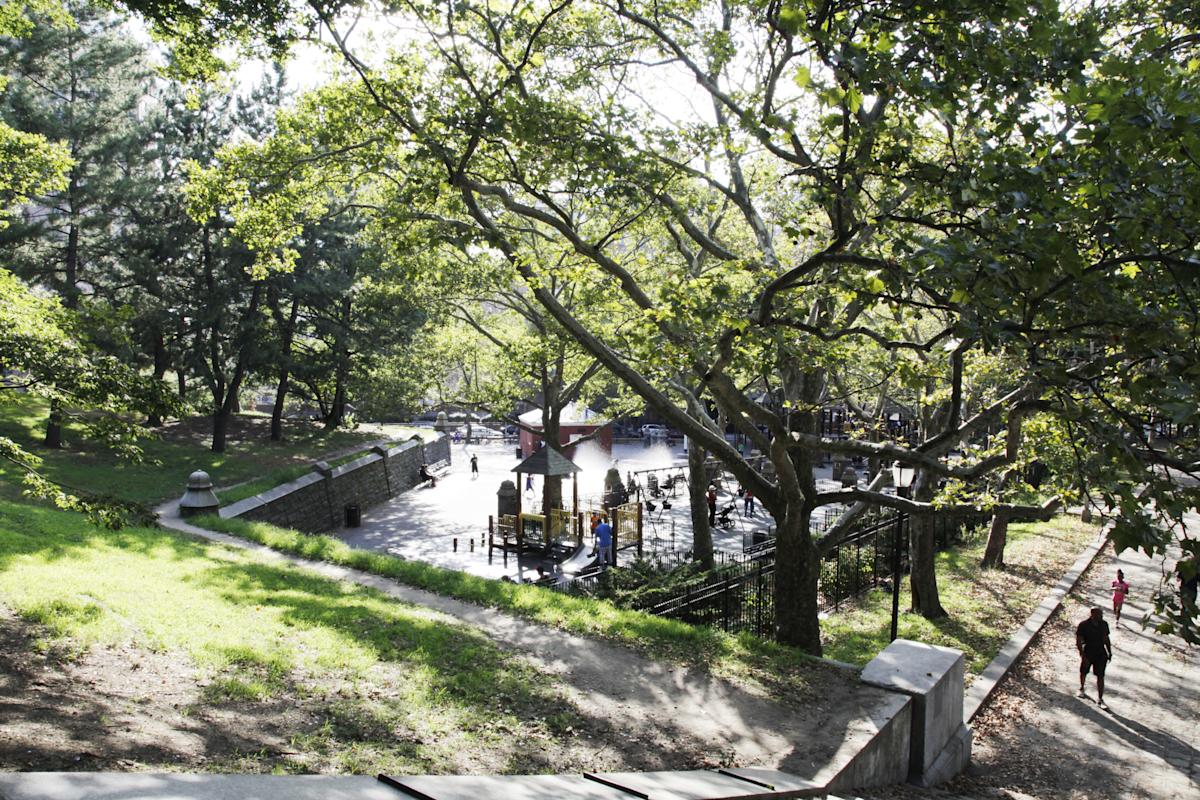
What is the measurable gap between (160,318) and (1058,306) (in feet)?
78.8

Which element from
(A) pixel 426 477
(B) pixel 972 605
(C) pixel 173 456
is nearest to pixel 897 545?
(B) pixel 972 605

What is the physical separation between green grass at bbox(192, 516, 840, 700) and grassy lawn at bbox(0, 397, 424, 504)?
334 inches

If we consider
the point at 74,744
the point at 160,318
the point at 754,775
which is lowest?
the point at 754,775

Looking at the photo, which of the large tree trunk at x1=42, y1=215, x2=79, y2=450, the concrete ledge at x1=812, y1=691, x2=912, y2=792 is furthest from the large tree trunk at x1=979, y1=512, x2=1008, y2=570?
the large tree trunk at x1=42, y1=215, x2=79, y2=450

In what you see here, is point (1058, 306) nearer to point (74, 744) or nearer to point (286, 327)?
point (74, 744)

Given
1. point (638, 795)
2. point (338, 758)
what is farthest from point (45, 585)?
point (638, 795)

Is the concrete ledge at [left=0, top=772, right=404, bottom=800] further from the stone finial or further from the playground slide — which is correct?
the stone finial

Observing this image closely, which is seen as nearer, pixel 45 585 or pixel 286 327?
pixel 45 585

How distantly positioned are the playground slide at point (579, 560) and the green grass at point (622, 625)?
242 inches

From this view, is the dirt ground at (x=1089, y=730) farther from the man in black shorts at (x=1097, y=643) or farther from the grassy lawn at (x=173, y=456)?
the grassy lawn at (x=173, y=456)

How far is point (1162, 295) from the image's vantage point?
560cm

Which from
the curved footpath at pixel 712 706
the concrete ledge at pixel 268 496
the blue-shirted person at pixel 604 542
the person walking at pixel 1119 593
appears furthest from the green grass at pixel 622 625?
the person walking at pixel 1119 593

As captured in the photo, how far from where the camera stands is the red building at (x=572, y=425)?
31.9 m

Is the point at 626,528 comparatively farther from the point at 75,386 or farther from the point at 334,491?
the point at 75,386
